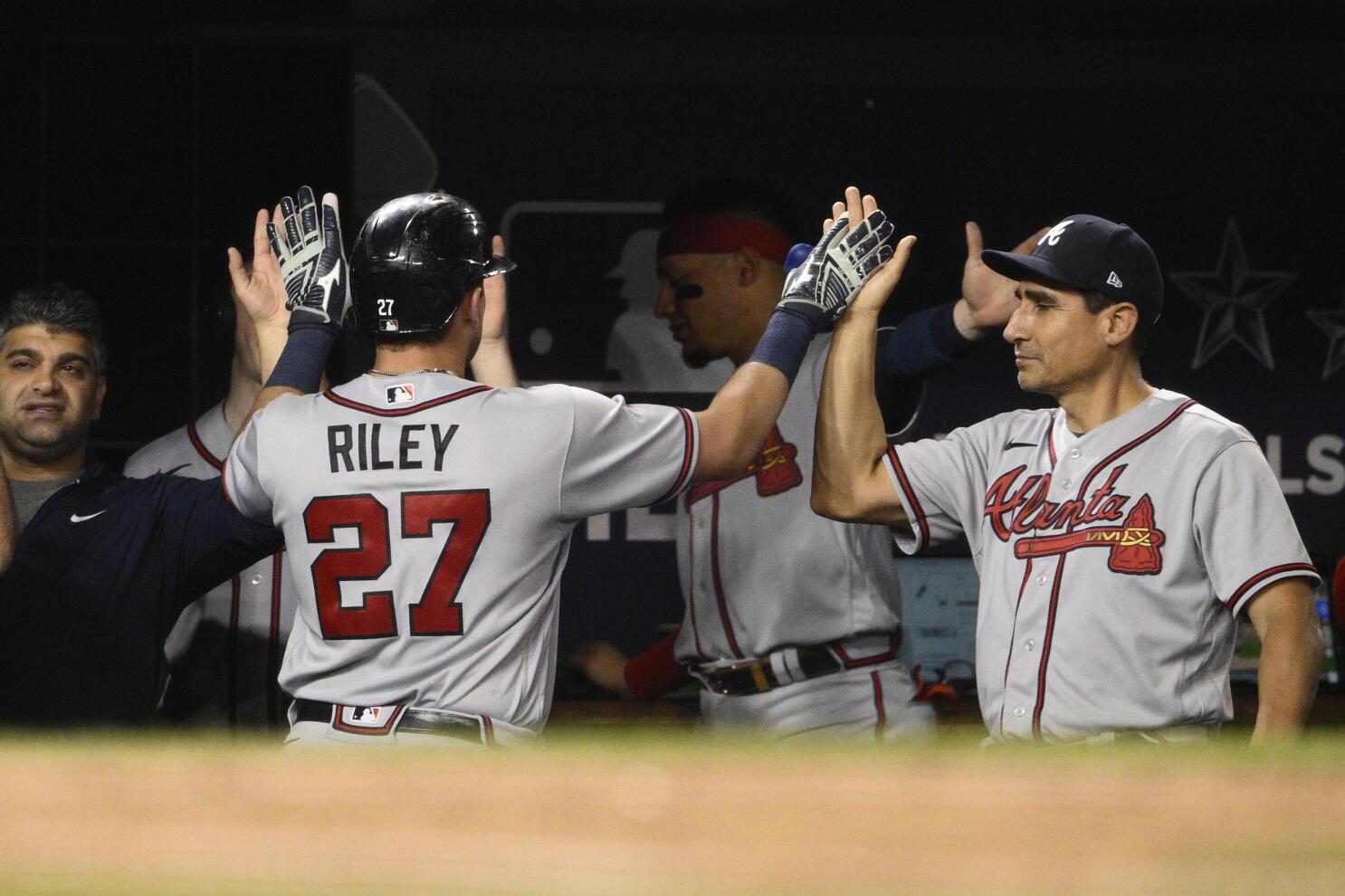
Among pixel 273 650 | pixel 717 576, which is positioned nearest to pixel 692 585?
pixel 717 576

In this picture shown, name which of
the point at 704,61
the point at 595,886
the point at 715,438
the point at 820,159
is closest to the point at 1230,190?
the point at 820,159

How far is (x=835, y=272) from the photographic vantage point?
81.1 inches

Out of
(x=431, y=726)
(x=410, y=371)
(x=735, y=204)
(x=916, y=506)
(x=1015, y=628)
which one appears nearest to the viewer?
(x=431, y=726)

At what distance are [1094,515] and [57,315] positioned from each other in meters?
1.66

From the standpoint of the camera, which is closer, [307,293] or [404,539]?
[404,539]

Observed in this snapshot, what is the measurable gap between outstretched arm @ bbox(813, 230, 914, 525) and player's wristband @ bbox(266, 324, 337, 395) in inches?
28.1

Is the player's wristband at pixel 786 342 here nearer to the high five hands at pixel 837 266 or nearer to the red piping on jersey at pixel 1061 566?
the high five hands at pixel 837 266

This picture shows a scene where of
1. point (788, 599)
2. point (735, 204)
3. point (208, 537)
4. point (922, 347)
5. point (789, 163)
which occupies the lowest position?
point (788, 599)

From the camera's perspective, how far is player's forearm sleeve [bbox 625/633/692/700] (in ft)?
9.61

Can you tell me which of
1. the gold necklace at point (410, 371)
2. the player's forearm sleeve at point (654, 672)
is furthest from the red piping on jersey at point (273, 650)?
the gold necklace at point (410, 371)

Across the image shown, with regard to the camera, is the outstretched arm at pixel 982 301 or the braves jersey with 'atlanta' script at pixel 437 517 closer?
the braves jersey with 'atlanta' script at pixel 437 517

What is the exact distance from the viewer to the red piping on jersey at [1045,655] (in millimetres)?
1832

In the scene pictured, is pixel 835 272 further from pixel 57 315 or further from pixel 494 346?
pixel 57 315

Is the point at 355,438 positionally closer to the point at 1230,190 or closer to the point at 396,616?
the point at 396,616
